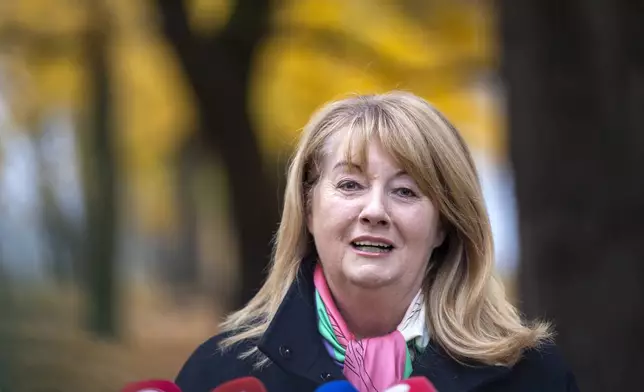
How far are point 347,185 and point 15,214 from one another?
9838 millimetres

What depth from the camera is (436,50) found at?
11648 millimetres

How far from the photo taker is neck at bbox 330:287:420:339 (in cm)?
308

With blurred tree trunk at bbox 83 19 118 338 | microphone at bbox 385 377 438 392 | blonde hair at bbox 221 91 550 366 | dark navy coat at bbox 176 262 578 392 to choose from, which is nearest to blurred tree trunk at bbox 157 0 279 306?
blurred tree trunk at bbox 83 19 118 338

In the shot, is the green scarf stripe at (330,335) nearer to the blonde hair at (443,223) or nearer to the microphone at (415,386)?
the blonde hair at (443,223)

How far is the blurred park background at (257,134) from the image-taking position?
598cm

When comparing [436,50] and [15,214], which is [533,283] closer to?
[436,50]

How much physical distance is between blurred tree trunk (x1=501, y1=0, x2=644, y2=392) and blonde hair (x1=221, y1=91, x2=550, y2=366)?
2735mm

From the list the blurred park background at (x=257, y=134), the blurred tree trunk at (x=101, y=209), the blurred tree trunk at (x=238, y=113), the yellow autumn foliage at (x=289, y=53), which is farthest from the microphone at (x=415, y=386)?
the blurred tree trunk at (x=101, y=209)

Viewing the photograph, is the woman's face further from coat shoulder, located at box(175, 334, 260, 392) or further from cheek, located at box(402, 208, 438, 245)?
coat shoulder, located at box(175, 334, 260, 392)

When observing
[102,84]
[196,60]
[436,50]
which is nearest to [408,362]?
[196,60]

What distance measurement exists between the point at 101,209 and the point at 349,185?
1039cm

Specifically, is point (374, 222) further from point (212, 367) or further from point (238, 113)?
point (238, 113)

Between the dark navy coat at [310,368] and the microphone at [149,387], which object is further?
the dark navy coat at [310,368]

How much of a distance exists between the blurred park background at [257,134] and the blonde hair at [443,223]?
60.4 inches
